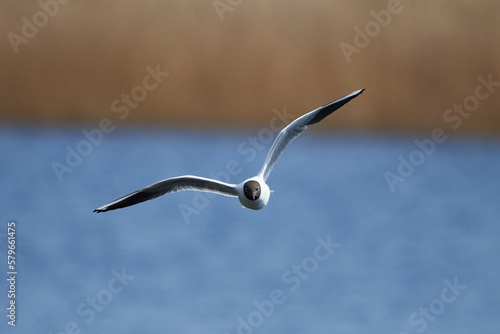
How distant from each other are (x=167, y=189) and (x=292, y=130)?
46cm

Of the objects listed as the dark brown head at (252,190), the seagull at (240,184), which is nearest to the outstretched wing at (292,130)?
the seagull at (240,184)

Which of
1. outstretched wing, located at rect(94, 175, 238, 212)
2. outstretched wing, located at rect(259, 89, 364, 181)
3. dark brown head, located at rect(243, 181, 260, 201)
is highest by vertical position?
outstretched wing, located at rect(94, 175, 238, 212)

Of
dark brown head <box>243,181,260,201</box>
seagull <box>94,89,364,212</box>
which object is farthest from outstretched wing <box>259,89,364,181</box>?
dark brown head <box>243,181,260,201</box>

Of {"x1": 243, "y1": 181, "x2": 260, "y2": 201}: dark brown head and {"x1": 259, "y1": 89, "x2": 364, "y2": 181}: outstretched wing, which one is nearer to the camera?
{"x1": 243, "y1": 181, "x2": 260, "y2": 201}: dark brown head

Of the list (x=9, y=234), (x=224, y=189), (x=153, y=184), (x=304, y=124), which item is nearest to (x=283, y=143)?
(x=304, y=124)

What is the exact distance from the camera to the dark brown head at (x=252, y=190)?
220 centimetres

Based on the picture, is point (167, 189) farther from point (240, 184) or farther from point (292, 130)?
point (292, 130)

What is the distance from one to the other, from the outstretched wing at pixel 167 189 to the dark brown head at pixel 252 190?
0.42ft

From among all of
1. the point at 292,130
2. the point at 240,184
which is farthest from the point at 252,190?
the point at 292,130

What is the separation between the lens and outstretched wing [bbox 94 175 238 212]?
236cm

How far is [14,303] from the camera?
2.86 metres

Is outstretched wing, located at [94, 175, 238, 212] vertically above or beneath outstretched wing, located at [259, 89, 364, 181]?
above

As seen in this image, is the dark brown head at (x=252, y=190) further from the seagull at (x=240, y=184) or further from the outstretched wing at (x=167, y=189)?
the outstretched wing at (x=167, y=189)

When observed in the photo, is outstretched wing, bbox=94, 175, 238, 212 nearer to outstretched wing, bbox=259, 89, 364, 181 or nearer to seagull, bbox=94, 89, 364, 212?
seagull, bbox=94, 89, 364, 212
